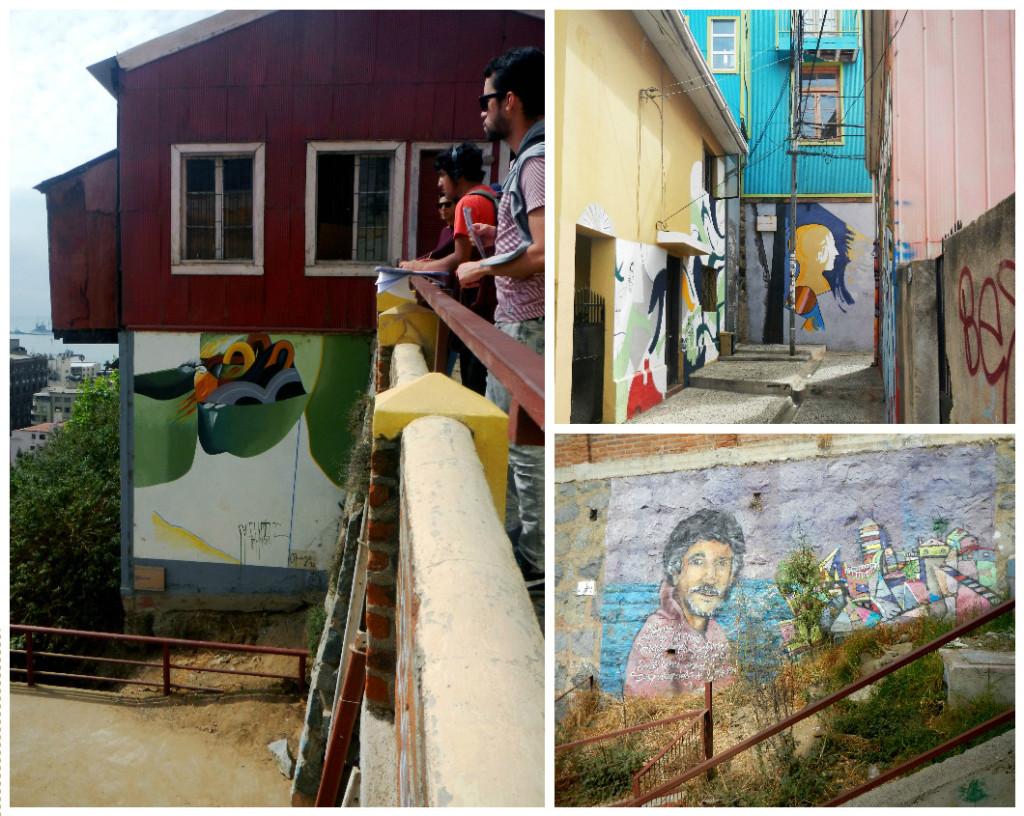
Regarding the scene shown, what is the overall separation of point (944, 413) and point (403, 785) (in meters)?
1.95

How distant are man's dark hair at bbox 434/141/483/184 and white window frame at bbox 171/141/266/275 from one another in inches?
200

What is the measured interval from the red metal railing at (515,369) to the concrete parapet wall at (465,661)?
17 centimetres

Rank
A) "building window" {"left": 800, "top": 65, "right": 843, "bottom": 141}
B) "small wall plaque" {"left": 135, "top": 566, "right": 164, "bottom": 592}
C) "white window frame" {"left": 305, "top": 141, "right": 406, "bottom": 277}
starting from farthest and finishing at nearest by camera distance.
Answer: "small wall plaque" {"left": 135, "top": 566, "right": 164, "bottom": 592} → "white window frame" {"left": 305, "top": 141, "right": 406, "bottom": 277} → "building window" {"left": 800, "top": 65, "right": 843, "bottom": 141}

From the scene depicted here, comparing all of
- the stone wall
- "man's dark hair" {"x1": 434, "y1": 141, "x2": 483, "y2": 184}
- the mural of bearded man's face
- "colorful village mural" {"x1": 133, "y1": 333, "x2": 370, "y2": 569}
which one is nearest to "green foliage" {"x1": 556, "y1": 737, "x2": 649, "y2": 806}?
→ the mural of bearded man's face

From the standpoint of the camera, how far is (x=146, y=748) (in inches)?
250

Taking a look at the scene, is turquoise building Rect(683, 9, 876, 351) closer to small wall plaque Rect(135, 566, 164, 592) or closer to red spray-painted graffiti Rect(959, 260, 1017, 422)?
red spray-painted graffiti Rect(959, 260, 1017, 422)

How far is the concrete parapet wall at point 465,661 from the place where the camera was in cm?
111

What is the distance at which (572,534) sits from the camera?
2182 millimetres

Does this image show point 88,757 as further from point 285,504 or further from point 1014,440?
point 1014,440

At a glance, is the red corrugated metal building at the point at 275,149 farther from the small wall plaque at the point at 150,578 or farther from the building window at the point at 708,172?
the building window at the point at 708,172

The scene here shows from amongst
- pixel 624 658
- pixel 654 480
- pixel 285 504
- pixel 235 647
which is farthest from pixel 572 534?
pixel 285 504

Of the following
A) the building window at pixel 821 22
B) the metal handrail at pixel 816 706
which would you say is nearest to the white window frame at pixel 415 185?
the building window at pixel 821 22

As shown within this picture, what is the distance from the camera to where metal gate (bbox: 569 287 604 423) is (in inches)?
118

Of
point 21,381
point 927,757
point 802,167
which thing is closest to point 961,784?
point 927,757
